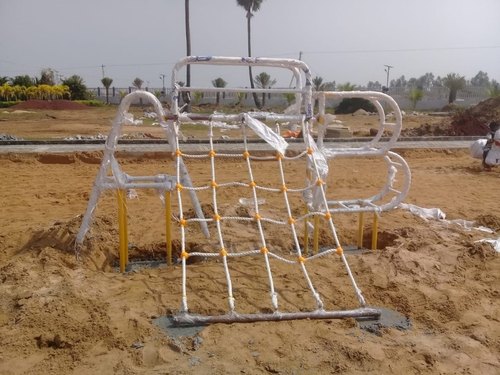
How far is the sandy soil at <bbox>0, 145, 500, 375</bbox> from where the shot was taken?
2.76 meters

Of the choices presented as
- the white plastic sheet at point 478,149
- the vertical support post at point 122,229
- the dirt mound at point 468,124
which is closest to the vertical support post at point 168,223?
the vertical support post at point 122,229

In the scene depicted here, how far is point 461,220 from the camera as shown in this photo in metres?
5.77

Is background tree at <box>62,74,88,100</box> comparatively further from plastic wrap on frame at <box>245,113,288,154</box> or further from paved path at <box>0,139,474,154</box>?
plastic wrap on frame at <box>245,113,288,154</box>

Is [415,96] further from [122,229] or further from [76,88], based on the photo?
[122,229]

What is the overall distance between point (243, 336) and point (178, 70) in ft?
7.31

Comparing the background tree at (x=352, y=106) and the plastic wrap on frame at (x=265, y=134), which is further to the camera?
the background tree at (x=352, y=106)

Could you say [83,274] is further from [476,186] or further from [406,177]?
[476,186]

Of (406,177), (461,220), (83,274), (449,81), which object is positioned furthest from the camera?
(449,81)

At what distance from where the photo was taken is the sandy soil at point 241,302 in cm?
276

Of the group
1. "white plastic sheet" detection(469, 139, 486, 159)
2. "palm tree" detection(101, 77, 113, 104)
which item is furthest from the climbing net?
"palm tree" detection(101, 77, 113, 104)

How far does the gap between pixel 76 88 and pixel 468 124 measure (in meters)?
30.5

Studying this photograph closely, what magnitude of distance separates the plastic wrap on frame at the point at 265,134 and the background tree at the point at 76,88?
124 ft

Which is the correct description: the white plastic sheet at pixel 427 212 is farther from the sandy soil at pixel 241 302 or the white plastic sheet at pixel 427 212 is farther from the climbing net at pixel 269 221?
the climbing net at pixel 269 221

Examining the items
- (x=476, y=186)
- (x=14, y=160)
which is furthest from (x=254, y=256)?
(x=14, y=160)
